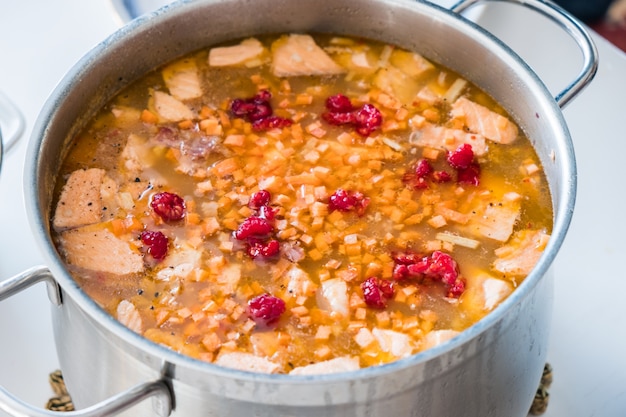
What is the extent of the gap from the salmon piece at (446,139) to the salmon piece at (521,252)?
0.89 feet

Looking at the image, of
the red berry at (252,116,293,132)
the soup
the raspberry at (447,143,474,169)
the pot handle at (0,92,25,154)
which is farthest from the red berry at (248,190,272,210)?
the pot handle at (0,92,25,154)

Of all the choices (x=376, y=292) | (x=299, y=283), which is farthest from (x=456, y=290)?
(x=299, y=283)

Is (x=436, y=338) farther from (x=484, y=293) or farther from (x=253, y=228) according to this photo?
(x=253, y=228)

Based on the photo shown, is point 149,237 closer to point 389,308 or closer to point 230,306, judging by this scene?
point 230,306

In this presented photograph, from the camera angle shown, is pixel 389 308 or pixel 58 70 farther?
pixel 58 70

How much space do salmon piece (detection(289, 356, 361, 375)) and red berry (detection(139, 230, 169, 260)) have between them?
0.40 meters

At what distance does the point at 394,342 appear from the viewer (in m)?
1.71

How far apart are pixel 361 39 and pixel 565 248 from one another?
842 mm

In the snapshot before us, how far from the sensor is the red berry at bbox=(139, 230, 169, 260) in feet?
6.07

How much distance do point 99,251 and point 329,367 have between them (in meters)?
0.56

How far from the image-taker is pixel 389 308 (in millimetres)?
1780

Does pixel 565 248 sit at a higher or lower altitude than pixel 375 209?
lower

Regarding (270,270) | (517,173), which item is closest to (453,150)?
(517,173)

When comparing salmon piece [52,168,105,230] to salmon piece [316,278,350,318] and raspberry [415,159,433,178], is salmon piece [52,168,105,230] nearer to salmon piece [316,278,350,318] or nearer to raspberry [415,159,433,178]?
salmon piece [316,278,350,318]
